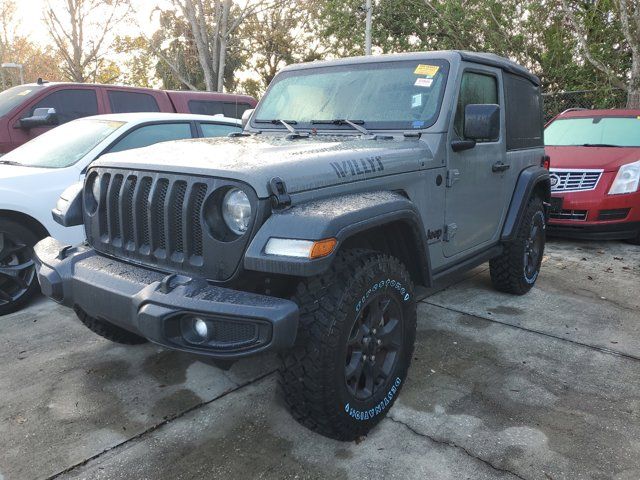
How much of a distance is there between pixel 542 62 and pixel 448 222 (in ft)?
45.8

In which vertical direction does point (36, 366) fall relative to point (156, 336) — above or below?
below

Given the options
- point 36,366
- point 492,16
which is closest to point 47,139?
point 36,366

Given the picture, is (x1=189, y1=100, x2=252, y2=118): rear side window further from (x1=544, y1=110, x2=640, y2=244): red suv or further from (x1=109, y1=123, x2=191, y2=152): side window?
(x1=544, y1=110, x2=640, y2=244): red suv

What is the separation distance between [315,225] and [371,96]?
1.66 meters

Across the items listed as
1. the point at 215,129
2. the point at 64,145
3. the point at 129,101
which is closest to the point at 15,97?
the point at 129,101

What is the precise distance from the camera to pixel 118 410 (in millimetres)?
2809

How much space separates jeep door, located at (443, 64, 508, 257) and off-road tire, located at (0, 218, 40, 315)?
3312 mm

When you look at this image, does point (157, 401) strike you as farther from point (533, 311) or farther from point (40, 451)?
point (533, 311)

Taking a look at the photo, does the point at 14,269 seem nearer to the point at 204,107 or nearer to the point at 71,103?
the point at 71,103

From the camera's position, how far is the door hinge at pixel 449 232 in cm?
339

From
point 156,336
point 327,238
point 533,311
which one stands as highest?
point 327,238

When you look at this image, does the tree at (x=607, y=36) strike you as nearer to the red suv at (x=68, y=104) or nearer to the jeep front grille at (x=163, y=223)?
the red suv at (x=68, y=104)

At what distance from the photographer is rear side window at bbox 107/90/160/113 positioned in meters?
6.98

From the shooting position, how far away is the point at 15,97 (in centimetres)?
640
